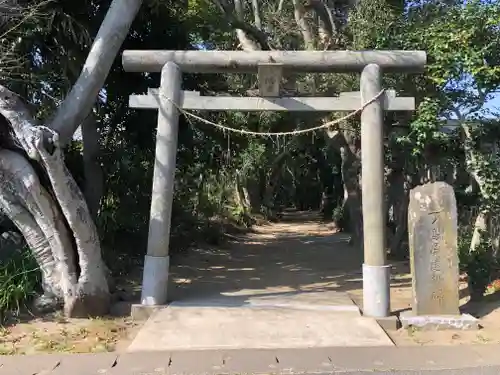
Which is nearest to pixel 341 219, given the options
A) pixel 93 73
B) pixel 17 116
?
pixel 93 73

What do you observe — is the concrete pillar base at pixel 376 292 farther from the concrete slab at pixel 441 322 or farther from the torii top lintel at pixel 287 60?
the torii top lintel at pixel 287 60

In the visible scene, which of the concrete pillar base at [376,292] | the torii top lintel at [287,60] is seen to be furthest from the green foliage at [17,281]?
the concrete pillar base at [376,292]

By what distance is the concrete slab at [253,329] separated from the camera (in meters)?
6.32

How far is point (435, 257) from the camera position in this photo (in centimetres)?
724

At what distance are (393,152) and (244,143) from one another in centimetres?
441

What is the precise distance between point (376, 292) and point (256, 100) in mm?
3287

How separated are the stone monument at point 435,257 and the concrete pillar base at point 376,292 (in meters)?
0.33

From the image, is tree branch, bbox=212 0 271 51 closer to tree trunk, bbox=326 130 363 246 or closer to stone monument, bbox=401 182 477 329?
tree trunk, bbox=326 130 363 246

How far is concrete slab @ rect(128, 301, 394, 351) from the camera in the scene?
6.32 m

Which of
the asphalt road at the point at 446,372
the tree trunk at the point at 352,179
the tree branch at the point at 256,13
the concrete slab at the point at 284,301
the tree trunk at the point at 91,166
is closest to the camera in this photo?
the asphalt road at the point at 446,372

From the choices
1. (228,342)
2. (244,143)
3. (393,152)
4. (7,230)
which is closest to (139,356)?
(228,342)

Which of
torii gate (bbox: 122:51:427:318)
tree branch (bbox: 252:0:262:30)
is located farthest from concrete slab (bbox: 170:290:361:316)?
tree branch (bbox: 252:0:262:30)

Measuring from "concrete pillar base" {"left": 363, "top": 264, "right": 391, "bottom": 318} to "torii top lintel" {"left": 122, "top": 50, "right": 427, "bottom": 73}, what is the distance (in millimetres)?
3013

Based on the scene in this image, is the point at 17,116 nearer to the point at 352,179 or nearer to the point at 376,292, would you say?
the point at 376,292
